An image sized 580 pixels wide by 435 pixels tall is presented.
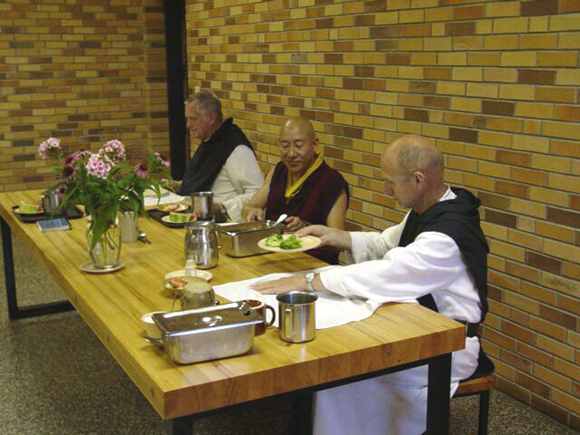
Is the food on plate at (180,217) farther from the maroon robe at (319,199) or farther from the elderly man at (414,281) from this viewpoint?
the elderly man at (414,281)

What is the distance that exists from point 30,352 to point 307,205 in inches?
67.2

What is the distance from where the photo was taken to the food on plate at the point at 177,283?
254 centimetres

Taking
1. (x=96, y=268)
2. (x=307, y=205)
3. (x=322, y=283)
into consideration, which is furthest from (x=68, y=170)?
(x=307, y=205)

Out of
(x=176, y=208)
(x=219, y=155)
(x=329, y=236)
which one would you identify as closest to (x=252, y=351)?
(x=329, y=236)

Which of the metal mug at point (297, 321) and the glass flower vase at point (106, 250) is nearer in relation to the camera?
the metal mug at point (297, 321)

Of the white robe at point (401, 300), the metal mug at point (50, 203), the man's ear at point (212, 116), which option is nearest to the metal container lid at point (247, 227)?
the white robe at point (401, 300)

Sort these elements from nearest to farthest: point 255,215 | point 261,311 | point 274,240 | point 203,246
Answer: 1. point 261,311
2. point 203,246
3. point 274,240
4. point 255,215

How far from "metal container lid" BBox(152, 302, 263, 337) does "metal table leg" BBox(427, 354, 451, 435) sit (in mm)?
569

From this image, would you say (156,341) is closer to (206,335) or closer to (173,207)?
(206,335)

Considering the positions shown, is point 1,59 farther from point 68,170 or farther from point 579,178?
point 579,178

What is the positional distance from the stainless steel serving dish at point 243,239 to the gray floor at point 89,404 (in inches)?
28.7

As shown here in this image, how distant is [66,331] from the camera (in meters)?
4.29

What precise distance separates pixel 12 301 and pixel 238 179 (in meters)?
1.52

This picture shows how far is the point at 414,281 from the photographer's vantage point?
2381 millimetres
